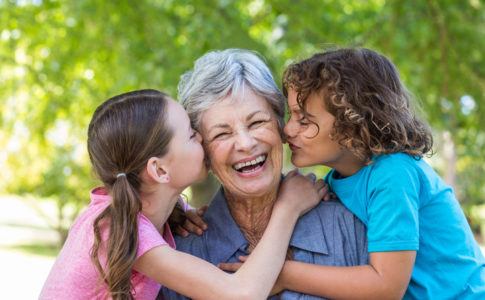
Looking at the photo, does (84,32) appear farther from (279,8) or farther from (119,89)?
(279,8)

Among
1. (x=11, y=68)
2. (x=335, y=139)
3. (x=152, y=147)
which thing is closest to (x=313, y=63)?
(x=335, y=139)

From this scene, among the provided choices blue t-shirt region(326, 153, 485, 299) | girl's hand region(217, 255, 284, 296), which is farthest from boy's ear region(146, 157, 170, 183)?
blue t-shirt region(326, 153, 485, 299)

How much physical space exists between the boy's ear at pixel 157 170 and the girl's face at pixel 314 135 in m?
0.49

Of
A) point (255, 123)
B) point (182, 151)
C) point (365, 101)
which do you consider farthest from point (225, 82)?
point (365, 101)

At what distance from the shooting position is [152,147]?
266 centimetres

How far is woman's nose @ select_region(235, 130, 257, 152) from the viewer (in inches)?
108

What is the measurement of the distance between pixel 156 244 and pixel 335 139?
755 millimetres

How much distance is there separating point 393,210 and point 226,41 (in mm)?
3560

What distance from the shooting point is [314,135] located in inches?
112

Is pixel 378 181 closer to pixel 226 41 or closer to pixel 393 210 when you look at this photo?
pixel 393 210

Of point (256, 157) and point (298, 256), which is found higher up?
point (256, 157)

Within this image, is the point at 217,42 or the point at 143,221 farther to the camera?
the point at 217,42

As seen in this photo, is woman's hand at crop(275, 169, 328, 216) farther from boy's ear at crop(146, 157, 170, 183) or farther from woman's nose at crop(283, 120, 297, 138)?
boy's ear at crop(146, 157, 170, 183)

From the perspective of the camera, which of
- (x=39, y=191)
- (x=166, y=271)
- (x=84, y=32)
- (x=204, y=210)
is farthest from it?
(x=39, y=191)
